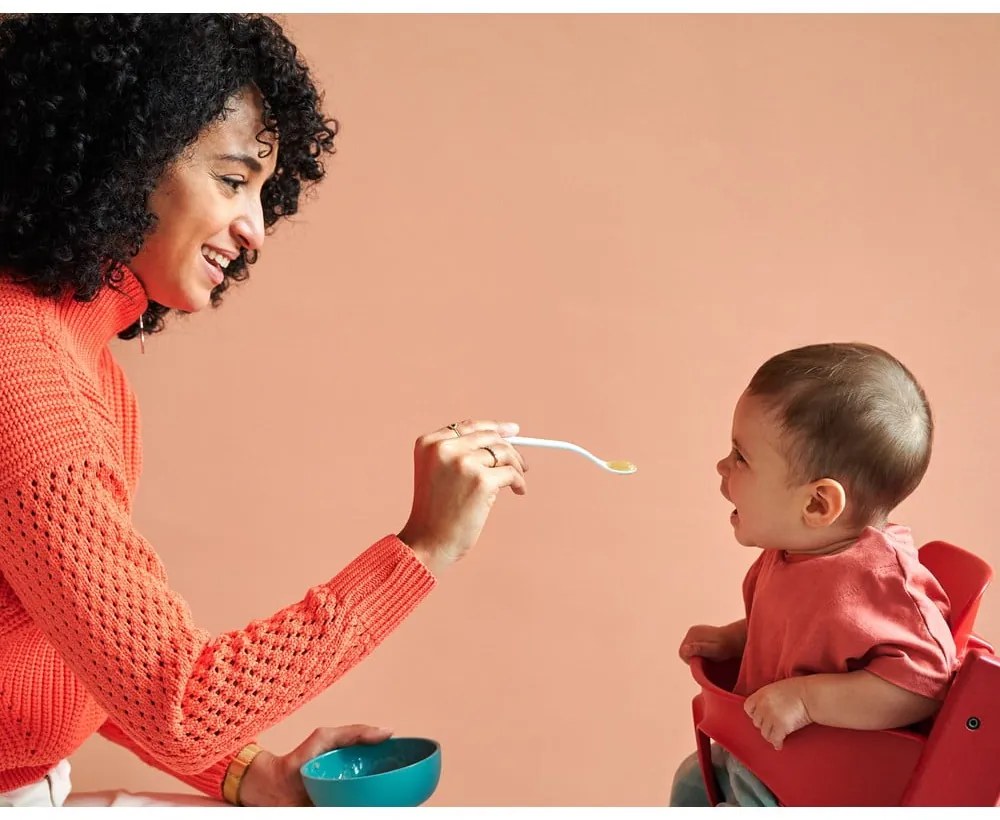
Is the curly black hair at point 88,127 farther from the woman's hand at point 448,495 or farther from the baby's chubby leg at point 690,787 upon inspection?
the baby's chubby leg at point 690,787

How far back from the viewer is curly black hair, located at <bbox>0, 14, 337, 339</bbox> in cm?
114

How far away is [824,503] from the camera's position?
109 centimetres

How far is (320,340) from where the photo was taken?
2002 mm

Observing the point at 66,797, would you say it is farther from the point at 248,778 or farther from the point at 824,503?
the point at 824,503

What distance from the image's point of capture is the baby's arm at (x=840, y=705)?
99 cm

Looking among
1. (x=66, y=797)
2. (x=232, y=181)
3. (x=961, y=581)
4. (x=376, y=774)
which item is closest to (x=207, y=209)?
(x=232, y=181)

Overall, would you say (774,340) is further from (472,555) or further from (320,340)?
(320,340)

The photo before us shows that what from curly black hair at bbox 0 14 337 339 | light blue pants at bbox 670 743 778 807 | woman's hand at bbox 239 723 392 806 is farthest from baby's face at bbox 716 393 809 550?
curly black hair at bbox 0 14 337 339

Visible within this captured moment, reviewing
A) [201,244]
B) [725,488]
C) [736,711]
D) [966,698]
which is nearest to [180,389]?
[201,244]

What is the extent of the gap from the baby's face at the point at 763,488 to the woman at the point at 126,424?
0.73 ft

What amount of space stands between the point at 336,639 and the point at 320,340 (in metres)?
1.01

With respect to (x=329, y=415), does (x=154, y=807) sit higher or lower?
lower

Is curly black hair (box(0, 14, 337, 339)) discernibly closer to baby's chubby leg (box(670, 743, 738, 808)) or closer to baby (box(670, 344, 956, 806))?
baby (box(670, 344, 956, 806))

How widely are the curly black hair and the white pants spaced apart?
1.84 feet
